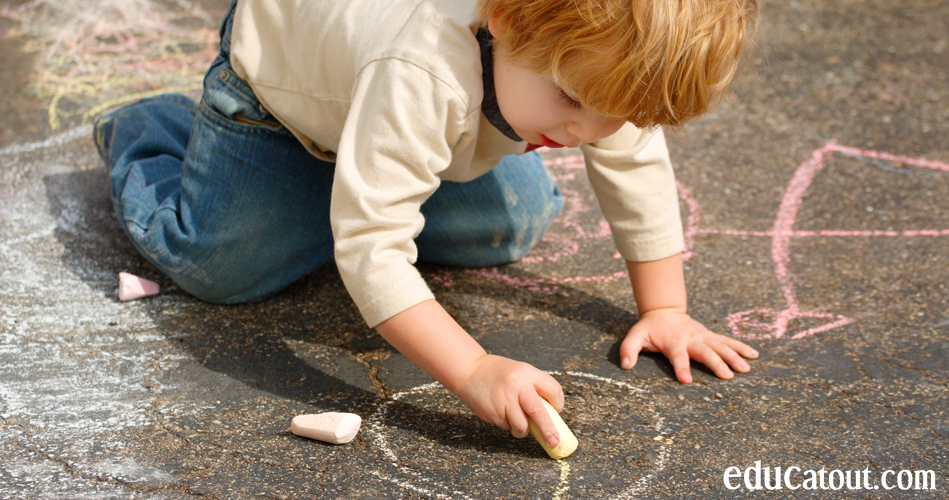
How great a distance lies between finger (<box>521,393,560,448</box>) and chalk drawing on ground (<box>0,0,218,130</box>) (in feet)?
5.61

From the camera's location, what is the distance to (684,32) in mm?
1008

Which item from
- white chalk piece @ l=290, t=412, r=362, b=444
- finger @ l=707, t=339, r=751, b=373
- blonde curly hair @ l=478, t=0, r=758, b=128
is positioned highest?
blonde curly hair @ l=478, t=0, r=758, b=128

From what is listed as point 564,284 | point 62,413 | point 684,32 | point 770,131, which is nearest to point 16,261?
point 62,413

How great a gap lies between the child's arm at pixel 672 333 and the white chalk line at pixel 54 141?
1530 millimetres

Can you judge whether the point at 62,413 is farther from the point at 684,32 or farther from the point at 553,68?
the point at 684,32

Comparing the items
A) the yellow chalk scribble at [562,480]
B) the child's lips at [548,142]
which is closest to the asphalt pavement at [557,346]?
the yellow chalk scribble at [562,480]

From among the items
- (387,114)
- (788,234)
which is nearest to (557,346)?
(387,114)

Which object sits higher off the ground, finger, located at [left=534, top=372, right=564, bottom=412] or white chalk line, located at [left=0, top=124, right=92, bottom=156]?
finger, located at [left=534, top=372, right=564, bottom=412]

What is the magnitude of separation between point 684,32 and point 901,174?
1349 mm

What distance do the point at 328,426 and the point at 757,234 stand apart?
1.14m

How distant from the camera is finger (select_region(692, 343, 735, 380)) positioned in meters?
1.35

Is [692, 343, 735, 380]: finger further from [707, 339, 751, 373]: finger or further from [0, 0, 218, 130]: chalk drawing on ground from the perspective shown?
[0, 0, 218, 130]: chalk drawing on ground

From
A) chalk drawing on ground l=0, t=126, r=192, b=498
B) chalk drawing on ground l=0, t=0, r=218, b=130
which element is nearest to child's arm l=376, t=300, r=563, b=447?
chalk drawing on ground l=0, t=126, r=192, b=498

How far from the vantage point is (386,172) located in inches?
42.9
